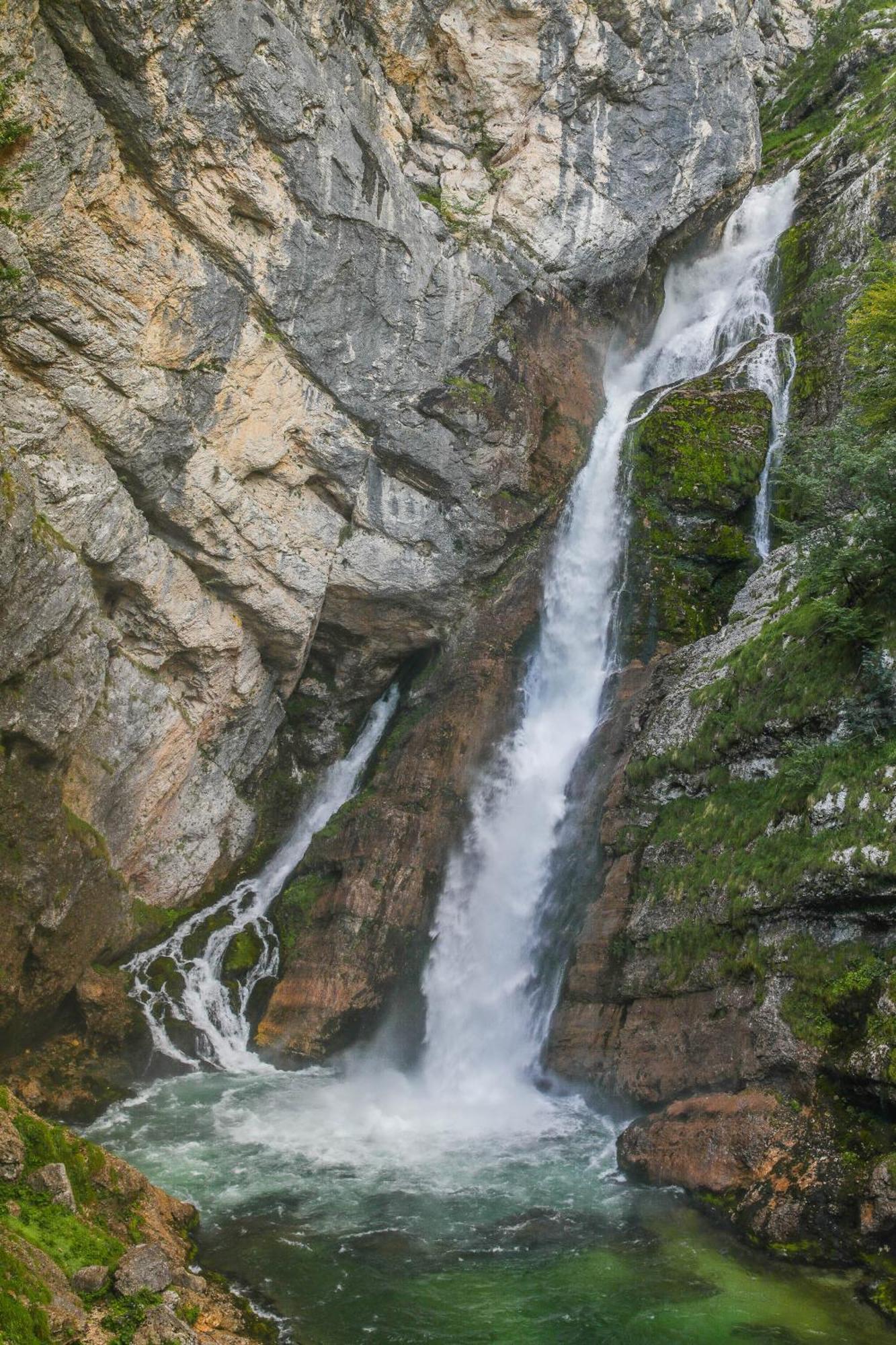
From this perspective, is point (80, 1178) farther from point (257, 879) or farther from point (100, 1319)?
point (257, 879)

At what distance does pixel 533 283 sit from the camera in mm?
25688

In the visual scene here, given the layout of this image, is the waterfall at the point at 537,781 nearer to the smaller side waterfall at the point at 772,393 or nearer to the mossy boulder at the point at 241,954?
the smaller side waterfall at the point at 772,393

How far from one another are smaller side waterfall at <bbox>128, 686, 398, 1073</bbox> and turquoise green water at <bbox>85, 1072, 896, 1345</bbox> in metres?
2.73

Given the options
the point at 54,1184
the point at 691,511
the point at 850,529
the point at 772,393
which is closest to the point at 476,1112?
the point at 54,1184

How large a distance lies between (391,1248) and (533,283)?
75.4 ft

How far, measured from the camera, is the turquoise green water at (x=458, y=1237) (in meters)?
9.48

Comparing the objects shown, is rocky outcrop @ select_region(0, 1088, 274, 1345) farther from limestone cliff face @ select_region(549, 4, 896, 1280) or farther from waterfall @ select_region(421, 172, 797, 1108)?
waterfall @ select_region(421, 172, 797, 1108)

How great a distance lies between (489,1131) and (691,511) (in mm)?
14431

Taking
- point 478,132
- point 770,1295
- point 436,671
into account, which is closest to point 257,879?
point 436,671

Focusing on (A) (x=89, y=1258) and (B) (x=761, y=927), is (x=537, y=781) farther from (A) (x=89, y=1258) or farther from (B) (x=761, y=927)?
(A) (x=89, y=1258)

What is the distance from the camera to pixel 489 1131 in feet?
50.3

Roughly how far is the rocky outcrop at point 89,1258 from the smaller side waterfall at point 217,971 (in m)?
9.39

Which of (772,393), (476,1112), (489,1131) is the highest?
(772,393)

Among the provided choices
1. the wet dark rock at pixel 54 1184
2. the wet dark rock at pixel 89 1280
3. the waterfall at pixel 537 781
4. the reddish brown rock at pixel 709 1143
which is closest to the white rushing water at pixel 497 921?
the waterfall at pixel 537 781
